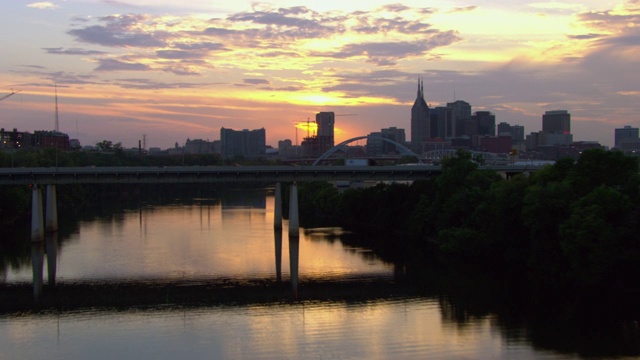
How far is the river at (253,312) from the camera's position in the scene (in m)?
27.6

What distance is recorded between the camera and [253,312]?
33781mm

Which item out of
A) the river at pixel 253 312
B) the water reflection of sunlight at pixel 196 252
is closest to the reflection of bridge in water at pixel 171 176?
the water reflection of sunlight at pixel 196 252

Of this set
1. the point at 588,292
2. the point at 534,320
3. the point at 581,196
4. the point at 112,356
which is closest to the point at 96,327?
the point at 112,356

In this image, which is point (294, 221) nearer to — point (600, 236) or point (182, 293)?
point (182, 293)

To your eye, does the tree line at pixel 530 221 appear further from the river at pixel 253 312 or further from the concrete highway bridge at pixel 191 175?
the river at pixel 253 312

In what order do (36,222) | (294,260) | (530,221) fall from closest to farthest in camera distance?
(530,221) < (294,260) < (36,222)

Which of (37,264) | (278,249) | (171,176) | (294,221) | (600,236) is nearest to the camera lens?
(600,236)

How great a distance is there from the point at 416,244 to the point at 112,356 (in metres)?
34.4

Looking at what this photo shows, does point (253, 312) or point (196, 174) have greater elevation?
point (196, 174)

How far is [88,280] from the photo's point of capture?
41.9 m

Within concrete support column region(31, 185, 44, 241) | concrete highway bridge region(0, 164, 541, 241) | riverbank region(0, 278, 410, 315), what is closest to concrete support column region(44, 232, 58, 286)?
concrete support column region(31, 185, 44, 241)

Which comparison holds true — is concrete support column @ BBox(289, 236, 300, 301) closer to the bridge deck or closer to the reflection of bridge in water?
the reflection of bridge in water

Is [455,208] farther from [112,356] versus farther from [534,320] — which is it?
[112,356]

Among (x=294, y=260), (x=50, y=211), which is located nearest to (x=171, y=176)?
(x=50, y=211)
